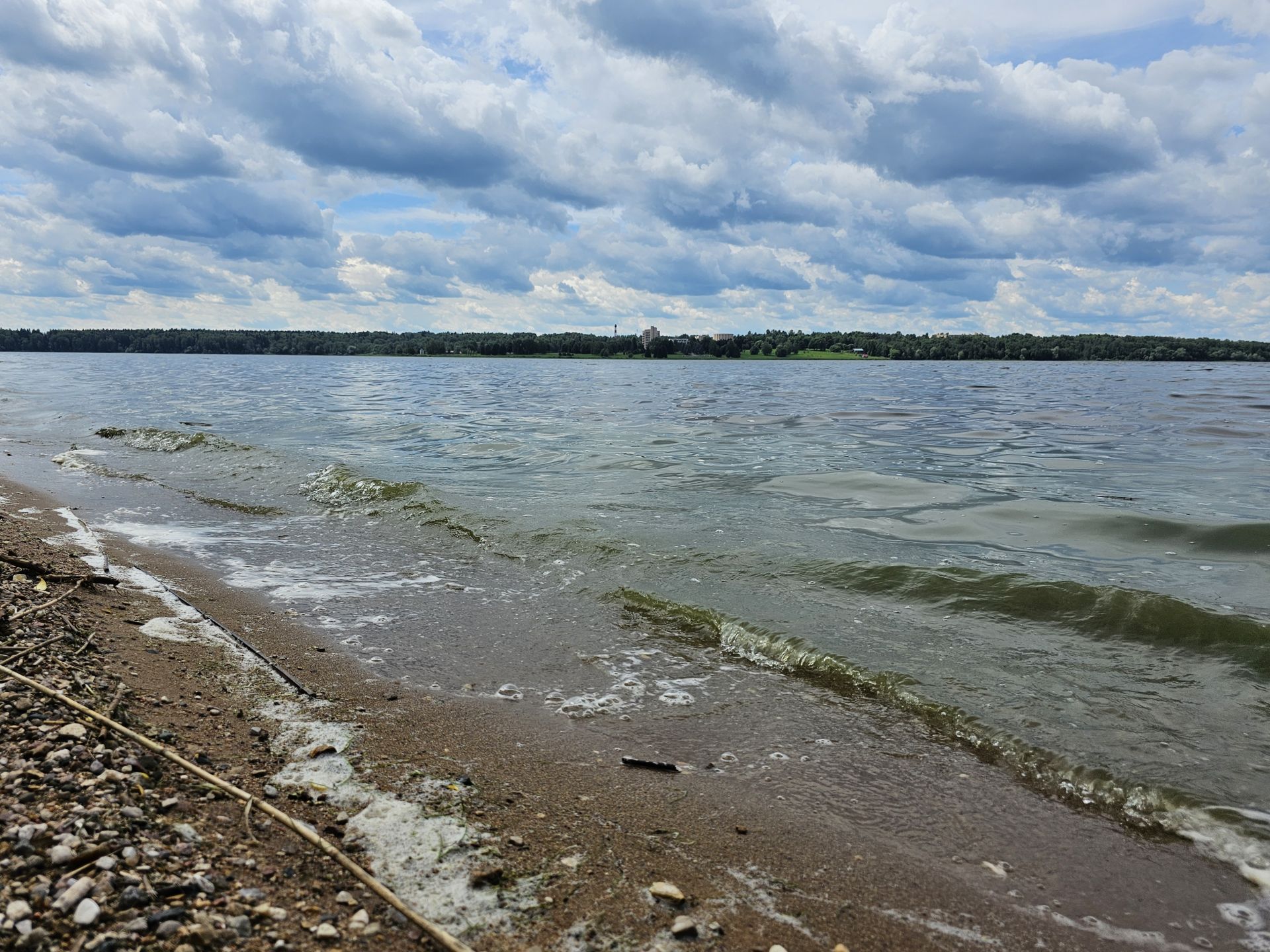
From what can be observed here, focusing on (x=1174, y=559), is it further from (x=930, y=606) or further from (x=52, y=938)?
(x=52, y=938)

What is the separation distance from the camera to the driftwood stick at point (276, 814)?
3.29 meters

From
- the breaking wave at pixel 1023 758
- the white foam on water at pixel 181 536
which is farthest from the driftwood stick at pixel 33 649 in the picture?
the breaking wave at pixel 1023 758

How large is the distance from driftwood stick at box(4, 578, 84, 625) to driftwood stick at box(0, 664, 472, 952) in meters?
1.26

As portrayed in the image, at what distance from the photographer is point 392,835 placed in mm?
4137

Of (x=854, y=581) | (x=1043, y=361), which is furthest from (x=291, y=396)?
(x=1043, y=361)

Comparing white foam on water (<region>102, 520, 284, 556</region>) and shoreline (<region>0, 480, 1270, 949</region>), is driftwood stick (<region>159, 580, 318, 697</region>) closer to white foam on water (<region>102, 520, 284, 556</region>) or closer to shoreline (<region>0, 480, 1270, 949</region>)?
shoreline (<region>0, 480, 1270, 949</region>)

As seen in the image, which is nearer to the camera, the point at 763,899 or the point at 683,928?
the point at 683,928

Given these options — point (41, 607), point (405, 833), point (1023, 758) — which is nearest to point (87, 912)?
point (405, 833)

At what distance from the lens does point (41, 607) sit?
6.45m

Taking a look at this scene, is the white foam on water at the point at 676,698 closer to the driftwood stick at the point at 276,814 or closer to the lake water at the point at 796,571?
the lake water at the point at 796,571

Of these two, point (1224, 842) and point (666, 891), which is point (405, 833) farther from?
point (1224, 842)

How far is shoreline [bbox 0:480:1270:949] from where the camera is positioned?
3.69m

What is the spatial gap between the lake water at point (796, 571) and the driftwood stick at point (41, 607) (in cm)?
211

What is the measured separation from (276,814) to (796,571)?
7.73 m
